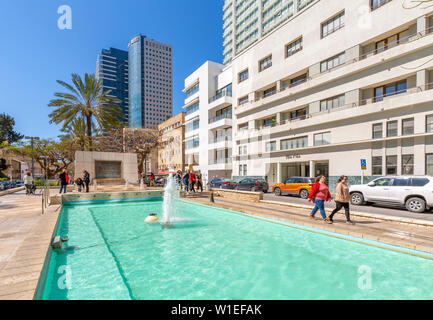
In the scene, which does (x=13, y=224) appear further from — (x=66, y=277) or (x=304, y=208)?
(x=304, y=208)

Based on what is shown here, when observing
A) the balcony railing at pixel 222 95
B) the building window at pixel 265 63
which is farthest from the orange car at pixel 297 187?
the balcony railing at pixel 222 95

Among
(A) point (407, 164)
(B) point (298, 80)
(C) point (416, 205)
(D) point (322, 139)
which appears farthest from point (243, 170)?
(C) point (416, 205)

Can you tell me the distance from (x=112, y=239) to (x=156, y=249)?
1.81 m

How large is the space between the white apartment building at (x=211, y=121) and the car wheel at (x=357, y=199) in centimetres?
2570

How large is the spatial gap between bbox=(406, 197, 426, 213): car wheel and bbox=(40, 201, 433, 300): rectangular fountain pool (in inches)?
279

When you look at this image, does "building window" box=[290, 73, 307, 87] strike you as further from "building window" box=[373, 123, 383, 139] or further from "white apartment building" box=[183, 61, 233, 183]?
"white apartment building" box=[183, 61, 233, 183]

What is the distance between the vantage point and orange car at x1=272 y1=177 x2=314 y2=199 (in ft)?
60.1

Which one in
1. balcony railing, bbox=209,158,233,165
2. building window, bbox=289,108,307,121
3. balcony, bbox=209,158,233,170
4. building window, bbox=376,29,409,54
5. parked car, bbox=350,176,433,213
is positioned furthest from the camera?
balcony railing, bbox=209,158,233,165

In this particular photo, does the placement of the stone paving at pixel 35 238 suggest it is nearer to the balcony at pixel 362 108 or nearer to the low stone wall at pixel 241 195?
the low stone wall at pixel 241 195

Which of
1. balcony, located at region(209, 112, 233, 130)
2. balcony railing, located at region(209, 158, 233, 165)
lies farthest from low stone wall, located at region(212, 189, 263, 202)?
balcony, located at region(209, 112, 233, 130)

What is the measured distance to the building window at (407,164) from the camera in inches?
725

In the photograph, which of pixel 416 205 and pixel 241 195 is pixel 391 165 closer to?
pixel 416 205

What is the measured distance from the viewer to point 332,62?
79.4 ft
